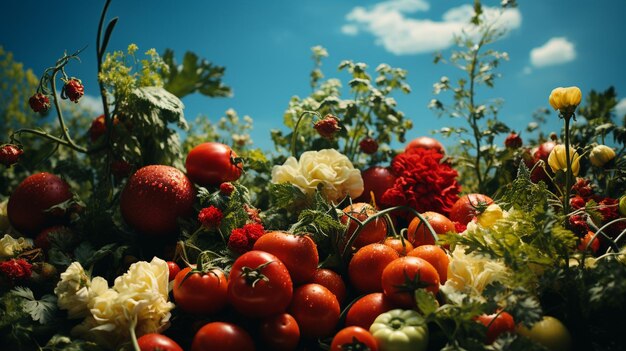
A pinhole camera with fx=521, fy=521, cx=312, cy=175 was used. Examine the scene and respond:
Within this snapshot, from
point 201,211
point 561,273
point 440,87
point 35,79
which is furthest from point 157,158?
point 35,79

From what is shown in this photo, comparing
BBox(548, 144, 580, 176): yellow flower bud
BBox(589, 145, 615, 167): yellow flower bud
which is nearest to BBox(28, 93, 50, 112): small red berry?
BBox(548, 144, 580, 176): yellow flower bud

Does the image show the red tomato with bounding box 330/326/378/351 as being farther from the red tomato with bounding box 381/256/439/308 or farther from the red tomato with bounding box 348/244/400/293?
the red tomato with bounding box 348/244/400/293

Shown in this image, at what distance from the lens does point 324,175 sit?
5.18ft

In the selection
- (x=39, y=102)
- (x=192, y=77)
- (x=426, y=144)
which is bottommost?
(x=426, y=144)

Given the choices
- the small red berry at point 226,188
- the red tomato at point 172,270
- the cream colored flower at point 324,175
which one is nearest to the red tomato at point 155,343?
the red tomato at point 172,270

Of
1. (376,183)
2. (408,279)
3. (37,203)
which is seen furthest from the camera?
(376,183)

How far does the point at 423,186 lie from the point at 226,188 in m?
0.63

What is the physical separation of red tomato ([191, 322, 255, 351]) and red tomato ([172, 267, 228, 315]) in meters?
0.07

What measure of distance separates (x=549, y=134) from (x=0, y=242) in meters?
1.89

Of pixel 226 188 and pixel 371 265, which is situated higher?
pixel 226 188

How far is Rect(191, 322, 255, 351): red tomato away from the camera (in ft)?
3.57

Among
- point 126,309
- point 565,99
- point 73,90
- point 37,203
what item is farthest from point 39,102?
point 565,99

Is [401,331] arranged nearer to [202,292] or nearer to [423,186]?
[202,292]

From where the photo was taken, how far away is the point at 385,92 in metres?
2.14
